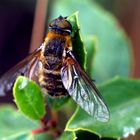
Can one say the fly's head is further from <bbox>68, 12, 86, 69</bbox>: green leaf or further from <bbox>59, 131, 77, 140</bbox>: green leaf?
<bbox>59, 131, 77, 140</bbox>: green leaf

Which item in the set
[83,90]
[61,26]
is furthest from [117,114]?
[61,26]

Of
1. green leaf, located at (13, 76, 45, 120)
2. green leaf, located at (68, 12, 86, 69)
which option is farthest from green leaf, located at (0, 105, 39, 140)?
green leaf, located at (68, 12, 86, 69)

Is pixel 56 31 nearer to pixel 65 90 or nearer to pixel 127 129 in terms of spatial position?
pixel 65 90

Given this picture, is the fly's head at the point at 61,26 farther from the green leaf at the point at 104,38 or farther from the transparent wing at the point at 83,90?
the green leaf at the point at 104,38

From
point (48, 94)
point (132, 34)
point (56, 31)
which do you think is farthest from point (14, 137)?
point (132, 34)

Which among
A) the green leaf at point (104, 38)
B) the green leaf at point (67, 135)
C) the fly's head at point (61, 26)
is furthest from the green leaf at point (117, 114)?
the green leaf at point (104, 38)

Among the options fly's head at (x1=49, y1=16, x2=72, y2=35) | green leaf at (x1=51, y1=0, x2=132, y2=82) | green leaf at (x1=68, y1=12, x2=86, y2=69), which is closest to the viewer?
green leaf at (x1=68, y1=12, x2=86, y2=69)
